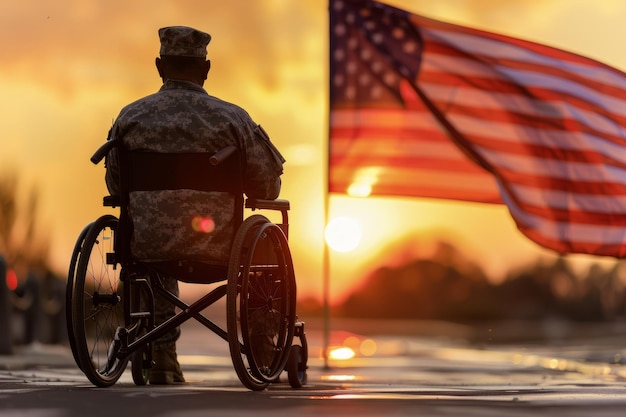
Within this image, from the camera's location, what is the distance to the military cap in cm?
680

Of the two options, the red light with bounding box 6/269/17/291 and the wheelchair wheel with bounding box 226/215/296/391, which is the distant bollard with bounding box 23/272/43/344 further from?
the wheelchair wheel with bounding box 226/215/296/391

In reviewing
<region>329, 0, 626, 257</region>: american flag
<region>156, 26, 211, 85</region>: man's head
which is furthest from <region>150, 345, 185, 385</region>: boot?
<region>329, 0, 626, 257</region>: american flag

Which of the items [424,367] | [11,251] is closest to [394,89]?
[424,367]

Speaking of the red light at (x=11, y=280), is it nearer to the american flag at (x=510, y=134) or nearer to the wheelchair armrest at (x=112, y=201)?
the american flag at (x=510, y=134)

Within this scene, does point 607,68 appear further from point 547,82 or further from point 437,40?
point 437,40

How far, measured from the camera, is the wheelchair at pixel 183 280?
6.32 meters

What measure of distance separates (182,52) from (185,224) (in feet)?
2.78

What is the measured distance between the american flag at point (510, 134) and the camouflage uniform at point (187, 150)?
18.1ft

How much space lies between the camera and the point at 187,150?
21.6 ft

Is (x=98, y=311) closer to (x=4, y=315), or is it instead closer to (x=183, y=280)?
(x=183, y=280)

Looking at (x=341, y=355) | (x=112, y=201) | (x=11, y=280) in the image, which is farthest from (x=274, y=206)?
(x=341, y=355)

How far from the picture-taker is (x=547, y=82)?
12.0 metres

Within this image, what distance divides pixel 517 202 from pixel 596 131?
0.85 meters

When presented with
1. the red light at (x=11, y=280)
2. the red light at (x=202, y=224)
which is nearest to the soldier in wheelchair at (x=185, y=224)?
the red light at (x=202, y=224)
